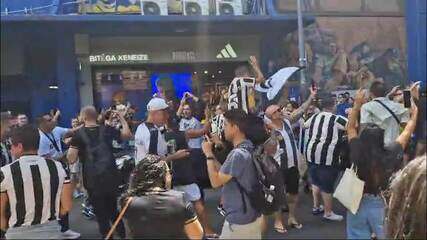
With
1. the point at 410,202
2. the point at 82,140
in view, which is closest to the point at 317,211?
the point at 82,140

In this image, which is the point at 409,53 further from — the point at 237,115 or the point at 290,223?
the point at 237,115

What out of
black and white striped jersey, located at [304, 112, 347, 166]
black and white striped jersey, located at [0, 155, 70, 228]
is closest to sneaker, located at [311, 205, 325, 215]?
black and white striped jersey, located at [304, 112, 347, 166]

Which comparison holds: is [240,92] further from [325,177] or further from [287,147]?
[325,177]

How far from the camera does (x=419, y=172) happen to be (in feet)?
2.11

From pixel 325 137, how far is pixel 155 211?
2.52 metres

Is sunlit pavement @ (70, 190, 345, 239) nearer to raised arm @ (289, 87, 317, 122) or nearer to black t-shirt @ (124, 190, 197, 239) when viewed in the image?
raised arm @ (289, 87, 317, 122)

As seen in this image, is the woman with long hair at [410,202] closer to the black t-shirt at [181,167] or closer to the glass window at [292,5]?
the black t-shirt at [181,167]

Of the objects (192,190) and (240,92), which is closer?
(192,190)

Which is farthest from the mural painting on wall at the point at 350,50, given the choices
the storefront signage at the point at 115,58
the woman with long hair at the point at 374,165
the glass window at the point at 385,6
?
the woman with long hair at the point at 374,165

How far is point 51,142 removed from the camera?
404 cm

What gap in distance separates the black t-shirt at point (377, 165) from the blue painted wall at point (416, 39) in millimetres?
1111

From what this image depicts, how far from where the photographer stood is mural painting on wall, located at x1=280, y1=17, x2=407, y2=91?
181 inches

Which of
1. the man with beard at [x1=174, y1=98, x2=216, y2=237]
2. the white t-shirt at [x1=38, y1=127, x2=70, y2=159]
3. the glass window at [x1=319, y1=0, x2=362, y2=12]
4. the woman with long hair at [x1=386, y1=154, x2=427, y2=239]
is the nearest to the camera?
the woman with long hair at [x1=386, y1=154, x2=427, y2=239]

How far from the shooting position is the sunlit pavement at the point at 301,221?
377 cm
